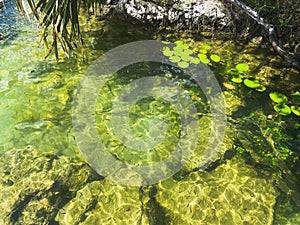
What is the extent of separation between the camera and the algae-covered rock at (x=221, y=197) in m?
2.70

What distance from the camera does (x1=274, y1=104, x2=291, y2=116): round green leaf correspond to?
3.72m

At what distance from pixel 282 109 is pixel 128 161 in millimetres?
2166

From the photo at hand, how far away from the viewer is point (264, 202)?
9.32 feet

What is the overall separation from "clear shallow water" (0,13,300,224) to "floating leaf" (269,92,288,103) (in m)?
0.13

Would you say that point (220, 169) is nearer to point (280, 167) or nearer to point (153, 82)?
point (280, 167)

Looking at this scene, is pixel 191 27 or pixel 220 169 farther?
pixel 191 27

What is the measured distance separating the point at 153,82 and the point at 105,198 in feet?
6.40

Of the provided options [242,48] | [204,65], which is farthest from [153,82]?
[242,48]

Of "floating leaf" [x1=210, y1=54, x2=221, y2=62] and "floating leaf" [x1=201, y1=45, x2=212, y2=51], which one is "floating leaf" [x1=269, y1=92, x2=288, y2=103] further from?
"floating leaf" [x1=201, y1=45, x2=212, y2=51]

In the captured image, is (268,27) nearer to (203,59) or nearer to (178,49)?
(203,59)

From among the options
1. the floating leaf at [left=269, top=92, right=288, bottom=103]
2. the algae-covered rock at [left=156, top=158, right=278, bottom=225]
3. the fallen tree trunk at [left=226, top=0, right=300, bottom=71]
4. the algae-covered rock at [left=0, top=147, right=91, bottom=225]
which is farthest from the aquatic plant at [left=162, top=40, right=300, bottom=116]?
the algae-covered rock at [left=0, top=147, right=91, bottom=225]

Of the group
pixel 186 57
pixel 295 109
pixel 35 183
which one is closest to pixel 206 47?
pixel 186 57

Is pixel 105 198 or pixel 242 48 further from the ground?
pixel 242 48

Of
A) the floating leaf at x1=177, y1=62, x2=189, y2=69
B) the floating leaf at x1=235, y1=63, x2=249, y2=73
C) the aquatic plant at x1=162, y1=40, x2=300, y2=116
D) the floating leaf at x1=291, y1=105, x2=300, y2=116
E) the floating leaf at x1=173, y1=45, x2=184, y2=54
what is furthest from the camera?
the floating leaf at x1=173, y1=45, x2=184, y2=54
